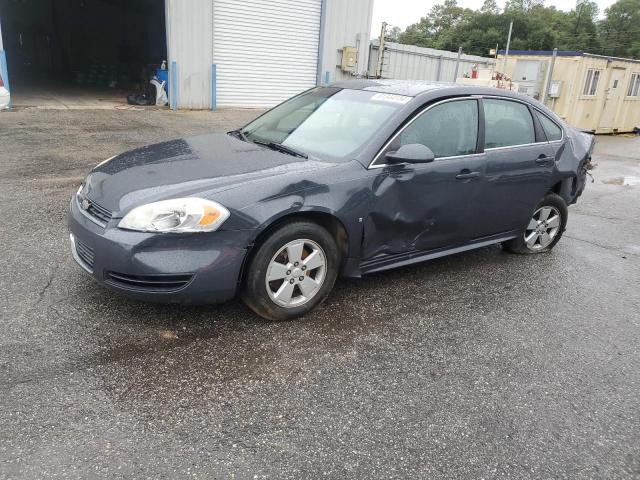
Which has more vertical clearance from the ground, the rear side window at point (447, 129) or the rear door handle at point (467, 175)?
the rear side window at point (447, 129)

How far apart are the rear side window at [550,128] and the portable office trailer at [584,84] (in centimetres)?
1204

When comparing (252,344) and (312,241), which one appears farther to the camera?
(312,241)

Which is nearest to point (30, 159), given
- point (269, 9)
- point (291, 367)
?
point (291, 367)

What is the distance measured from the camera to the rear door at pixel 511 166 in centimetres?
436

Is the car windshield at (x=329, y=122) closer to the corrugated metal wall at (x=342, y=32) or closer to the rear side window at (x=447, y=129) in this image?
the rear side window at (x=447, y=129)

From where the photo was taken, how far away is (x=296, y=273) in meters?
3.44

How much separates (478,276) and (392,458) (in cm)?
254

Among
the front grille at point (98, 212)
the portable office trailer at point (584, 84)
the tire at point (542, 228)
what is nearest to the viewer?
the front grille at point (98, 212)

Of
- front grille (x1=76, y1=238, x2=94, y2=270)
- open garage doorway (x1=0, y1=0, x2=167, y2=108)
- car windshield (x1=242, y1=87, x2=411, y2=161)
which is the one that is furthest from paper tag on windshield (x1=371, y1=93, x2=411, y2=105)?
open garage doorway (x1=0, y1=0, x2=167, y2=108)

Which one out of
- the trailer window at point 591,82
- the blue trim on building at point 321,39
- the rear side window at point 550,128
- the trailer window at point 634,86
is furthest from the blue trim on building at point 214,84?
the trailer window at point 634,86

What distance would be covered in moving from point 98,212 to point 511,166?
328 centimetres

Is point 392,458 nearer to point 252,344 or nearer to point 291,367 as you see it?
point 291,367

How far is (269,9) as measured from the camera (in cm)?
1577

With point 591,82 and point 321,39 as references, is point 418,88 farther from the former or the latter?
point 591,82
